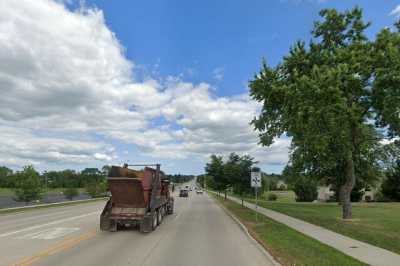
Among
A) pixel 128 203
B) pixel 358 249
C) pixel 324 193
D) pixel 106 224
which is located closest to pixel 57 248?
pixel 106 224

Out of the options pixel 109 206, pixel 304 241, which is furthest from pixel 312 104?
pixel 109 206

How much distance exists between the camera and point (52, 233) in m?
17.8

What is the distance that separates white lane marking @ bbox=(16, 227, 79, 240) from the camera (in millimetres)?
16438

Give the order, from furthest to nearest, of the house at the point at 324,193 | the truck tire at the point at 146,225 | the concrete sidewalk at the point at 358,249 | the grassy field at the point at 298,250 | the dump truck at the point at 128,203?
the house at the point at 324,193
the dump truck at the point at 128,203
the truck tire at the point at 146,225
the concrete sidewalk at the point at 358,249
the grassy field at the point at 298,250

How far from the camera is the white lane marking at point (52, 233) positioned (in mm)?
16438

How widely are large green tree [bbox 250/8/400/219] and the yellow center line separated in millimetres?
11657

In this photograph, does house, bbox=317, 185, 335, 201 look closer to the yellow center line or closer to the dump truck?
the dump truck

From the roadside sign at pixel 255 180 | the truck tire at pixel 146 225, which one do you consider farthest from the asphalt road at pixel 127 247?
the roadside sign at pixel 255 180

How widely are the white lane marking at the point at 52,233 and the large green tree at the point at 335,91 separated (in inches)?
476

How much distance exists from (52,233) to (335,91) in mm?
14010

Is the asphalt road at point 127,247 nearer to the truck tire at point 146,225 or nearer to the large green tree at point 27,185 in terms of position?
the truck tire at point 146,225

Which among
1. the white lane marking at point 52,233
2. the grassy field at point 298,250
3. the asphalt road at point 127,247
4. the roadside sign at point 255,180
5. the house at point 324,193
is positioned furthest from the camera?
the house at point 324,193

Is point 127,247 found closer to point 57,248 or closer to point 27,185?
point 57,248

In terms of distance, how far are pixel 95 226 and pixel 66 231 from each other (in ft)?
7.82
